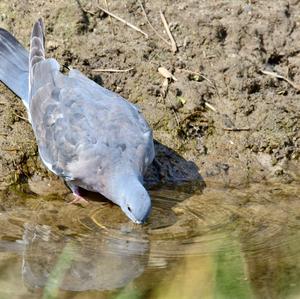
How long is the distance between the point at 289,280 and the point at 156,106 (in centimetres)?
222

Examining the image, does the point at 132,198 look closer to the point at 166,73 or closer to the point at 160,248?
the point at 160,248

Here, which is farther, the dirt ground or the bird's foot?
the dirt ground

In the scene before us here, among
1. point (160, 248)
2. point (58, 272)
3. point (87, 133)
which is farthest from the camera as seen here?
point (87, 133)

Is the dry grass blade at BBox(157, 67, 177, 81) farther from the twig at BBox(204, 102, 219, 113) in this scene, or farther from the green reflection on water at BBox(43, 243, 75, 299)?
the green reflection on water at BBox(43, 243, 75, 299)

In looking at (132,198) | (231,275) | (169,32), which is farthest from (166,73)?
A: (231,275)

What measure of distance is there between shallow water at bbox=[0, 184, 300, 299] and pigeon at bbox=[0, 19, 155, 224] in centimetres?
23

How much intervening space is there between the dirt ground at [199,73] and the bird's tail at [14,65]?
10cm

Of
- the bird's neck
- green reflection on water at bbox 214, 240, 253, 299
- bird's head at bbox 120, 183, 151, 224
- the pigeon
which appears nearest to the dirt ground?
the pigeon

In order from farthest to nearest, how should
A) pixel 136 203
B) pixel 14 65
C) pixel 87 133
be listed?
pixel 14 65
pixel 87 133
pixel 136 203

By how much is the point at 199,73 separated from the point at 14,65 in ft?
5.02

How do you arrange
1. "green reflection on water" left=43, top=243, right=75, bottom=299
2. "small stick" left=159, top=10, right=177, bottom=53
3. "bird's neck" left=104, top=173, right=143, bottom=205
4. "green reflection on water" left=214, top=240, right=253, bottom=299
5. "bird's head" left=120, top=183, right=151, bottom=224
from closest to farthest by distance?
"green reflection on water" left=43, top=243, right=75, bottom=299
"green reflection on water" left=214, top=240, right=253, bottom=299
"bird's head" left=120, top=183, right=151, bottom=224
"bird's neck" left=104, top=173, right=143, bottom=205
"small stick" left=159, top=10, right=177, bottom=53

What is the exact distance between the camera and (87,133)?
6.54 metres

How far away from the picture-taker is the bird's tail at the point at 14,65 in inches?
285

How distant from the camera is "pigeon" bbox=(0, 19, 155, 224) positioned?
21.0 ft
